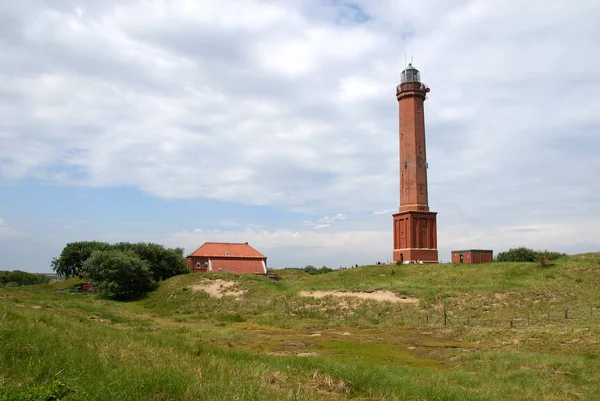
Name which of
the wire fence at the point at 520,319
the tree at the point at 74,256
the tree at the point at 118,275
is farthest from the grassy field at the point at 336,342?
the tree at the point at 74,256

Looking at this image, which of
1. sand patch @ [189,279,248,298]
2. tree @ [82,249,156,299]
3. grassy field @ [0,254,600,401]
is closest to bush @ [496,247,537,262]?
grassy field @ [0,254,600,401]

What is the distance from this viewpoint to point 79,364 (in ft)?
25.1

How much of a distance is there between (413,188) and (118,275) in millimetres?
38631

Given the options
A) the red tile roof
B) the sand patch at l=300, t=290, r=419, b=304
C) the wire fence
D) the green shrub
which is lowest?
the wire fence

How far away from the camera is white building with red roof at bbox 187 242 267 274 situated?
7294cm

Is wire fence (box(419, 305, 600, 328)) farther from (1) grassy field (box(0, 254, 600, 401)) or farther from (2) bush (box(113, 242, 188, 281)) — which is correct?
(2) bush (box(113, 242, 188, 281))

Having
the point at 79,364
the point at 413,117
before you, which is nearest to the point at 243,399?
the point at 79,364

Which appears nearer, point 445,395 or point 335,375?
point 445,395

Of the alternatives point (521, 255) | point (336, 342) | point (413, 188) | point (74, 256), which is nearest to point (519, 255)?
point (521, 255)

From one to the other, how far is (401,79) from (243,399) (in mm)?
63590

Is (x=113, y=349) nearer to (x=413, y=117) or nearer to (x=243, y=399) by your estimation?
(x=243, y=399)

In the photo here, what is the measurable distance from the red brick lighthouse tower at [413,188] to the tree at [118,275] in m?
33.4

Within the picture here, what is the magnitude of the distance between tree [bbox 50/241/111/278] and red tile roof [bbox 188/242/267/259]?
52.9ft

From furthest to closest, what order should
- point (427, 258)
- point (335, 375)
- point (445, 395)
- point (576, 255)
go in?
point (427, 258), point (576, 255), point (335, 375), point (445, 395)
